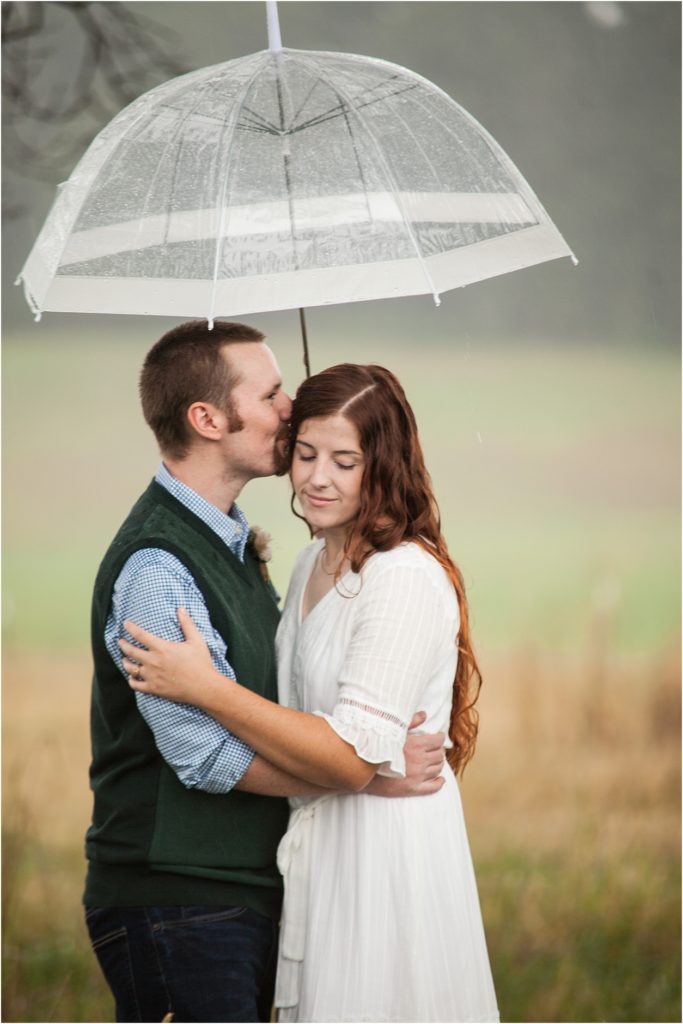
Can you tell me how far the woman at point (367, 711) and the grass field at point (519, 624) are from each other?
209cm

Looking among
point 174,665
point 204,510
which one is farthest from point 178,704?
point 204,510

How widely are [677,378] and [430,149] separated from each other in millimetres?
2495

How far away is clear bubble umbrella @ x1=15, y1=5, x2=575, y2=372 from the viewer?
220cm

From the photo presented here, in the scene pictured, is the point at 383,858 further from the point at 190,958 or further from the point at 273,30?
the point at 273,30

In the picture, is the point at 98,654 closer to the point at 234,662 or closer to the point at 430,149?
the point at 234,662

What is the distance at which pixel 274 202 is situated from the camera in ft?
7.31

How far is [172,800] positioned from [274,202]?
3.31 feet

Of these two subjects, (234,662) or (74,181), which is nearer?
(234,662)

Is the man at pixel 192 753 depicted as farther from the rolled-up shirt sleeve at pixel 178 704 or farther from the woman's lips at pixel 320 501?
the woman's lips at pixel 320 501

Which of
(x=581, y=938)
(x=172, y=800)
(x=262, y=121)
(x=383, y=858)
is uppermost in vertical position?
(x=262, y=121)


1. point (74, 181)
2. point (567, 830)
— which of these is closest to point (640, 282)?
point (567, 830)

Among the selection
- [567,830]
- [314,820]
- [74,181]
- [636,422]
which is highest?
[74,181]

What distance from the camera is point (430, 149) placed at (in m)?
2.36

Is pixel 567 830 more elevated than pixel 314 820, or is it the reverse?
pixel 314 820
